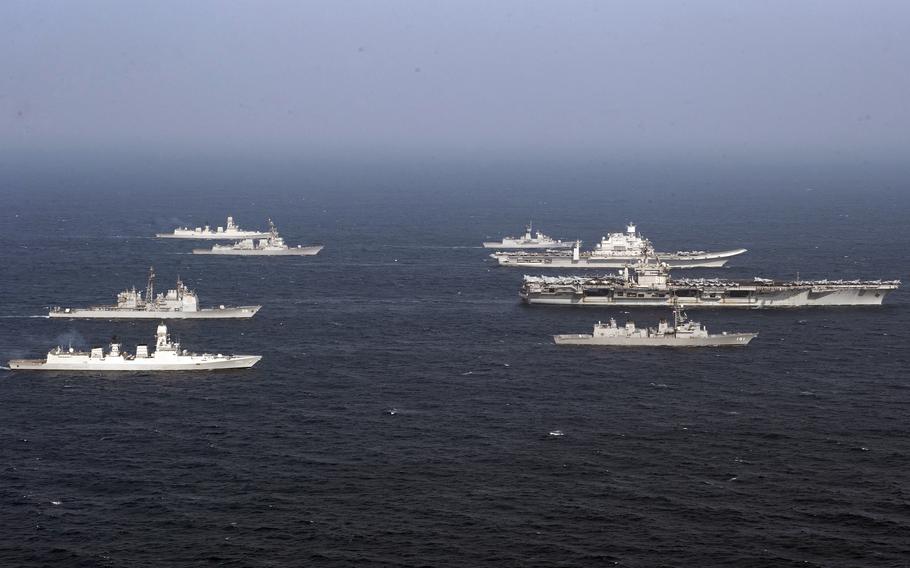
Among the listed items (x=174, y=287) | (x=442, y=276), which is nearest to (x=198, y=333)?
(x=174, y=287)

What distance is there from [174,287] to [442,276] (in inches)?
1631

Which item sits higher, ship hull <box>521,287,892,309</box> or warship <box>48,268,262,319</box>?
ship hull <box>521,287,892,309</box>

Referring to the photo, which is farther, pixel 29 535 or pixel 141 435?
→ pixel 141 435

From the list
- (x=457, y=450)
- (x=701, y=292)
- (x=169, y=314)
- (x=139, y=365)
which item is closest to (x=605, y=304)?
(x=701, y=292)

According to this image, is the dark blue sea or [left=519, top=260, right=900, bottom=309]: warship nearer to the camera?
the dark blue sea

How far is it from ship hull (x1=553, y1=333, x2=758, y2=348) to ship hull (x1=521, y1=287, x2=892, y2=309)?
24.0 m

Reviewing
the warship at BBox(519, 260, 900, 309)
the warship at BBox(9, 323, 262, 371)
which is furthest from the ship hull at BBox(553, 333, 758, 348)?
the warship at BBox(9, 323, 262, 371)

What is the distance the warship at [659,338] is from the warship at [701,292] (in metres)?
24.3

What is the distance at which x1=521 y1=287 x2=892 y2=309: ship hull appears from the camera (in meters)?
169

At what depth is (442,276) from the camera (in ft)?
637

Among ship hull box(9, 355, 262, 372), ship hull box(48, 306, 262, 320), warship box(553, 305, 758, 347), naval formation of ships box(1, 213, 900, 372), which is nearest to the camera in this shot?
ship hull box(9, 355, 262, 372)

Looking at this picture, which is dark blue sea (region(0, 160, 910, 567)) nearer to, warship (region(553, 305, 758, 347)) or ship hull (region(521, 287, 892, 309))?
warship (region(553, 305, 758, 347))

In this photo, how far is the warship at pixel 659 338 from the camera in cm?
14238

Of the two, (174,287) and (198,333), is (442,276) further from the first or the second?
(198,333)
